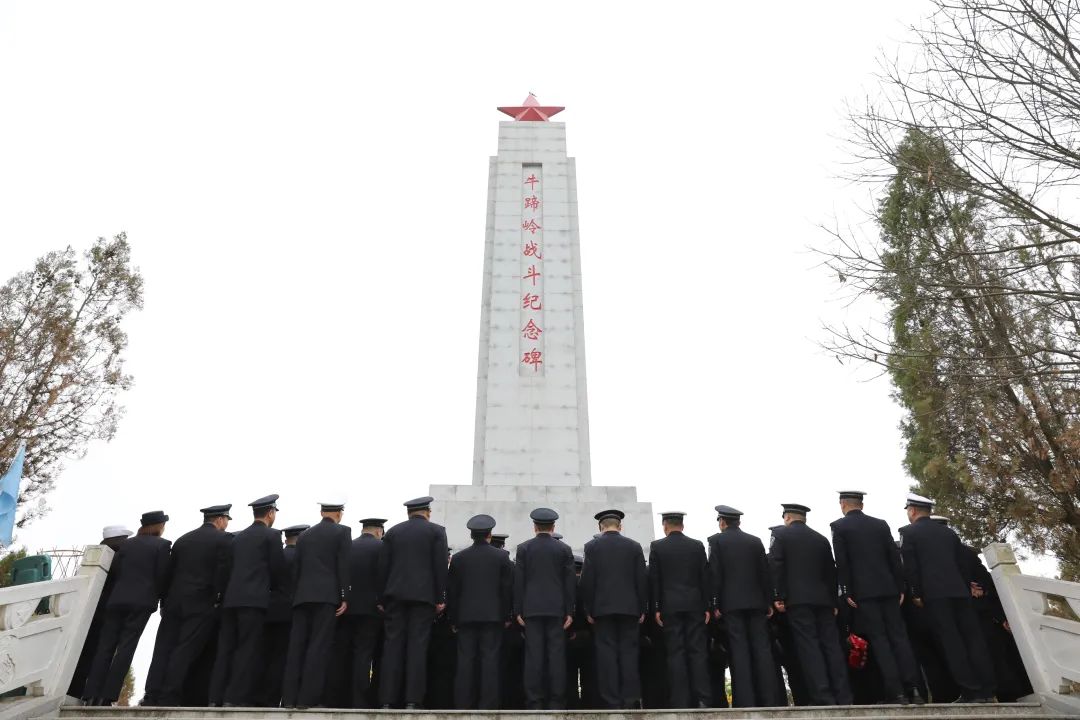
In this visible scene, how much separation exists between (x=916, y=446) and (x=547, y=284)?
23.0ft

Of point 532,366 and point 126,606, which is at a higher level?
point 532,366

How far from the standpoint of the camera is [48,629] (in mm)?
4289

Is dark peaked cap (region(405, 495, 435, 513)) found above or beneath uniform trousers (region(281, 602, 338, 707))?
above

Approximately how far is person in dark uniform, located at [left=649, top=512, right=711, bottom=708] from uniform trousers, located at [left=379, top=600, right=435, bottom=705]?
4.73 ft

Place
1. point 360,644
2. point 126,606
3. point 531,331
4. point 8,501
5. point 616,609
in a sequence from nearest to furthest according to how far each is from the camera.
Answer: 1. point 616,609
2. point 126,606
3. point 360,644
4. point 8,501
5. point 531,331

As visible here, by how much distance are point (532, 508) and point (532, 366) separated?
2.43 meters

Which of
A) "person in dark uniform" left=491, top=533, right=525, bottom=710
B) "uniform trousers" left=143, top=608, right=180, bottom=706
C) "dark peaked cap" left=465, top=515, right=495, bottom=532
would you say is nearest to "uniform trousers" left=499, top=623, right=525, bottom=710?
"person in dark uniform" left=491, top=533, right=525, bottom=710

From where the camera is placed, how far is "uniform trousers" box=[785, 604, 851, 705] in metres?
4.29

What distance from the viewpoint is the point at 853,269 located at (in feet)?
16.9

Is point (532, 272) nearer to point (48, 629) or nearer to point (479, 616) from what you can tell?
point (479, 616)

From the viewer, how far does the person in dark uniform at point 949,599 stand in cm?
433

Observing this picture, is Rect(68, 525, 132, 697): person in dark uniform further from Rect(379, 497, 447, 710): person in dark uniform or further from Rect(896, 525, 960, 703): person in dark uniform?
Rect(896, 525, 960, 703): person in dark uniform

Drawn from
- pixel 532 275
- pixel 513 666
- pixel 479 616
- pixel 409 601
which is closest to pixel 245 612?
pixel 409 601

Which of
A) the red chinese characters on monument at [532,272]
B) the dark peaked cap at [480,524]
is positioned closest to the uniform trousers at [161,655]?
the dark peaked cap at [480,524]
